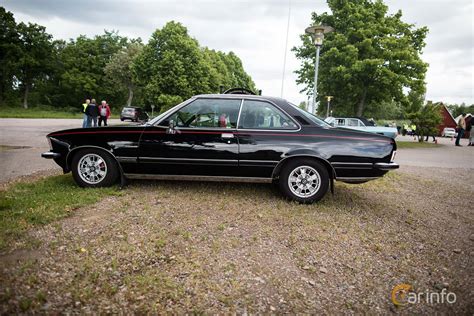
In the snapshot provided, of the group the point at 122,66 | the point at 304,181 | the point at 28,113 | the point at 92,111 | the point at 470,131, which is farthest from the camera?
the point at 122,66

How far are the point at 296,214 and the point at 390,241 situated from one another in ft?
3.85

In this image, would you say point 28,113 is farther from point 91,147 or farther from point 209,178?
point 209,178

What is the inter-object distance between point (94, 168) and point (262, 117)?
9.34 feet

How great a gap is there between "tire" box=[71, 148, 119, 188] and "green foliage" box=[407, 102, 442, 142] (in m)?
19.0

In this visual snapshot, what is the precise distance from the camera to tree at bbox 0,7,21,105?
3703cm

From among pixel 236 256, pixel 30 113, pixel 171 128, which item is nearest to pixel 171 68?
pixel 30 113

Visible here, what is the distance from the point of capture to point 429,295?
241cm

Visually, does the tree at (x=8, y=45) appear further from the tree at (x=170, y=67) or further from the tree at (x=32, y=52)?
the tree at (x=170, y=67)

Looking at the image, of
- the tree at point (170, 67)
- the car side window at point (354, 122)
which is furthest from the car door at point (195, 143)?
the tree at point (170, 67)

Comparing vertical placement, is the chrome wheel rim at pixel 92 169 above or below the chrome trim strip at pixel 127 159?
below

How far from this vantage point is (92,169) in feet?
15.0

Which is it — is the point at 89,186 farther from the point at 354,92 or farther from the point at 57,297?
the point at 354,92

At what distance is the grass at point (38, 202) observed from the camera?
3188 mm

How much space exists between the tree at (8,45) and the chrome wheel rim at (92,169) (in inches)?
1739
